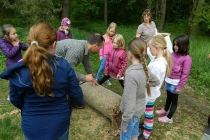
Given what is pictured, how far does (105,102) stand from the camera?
3.60 metres

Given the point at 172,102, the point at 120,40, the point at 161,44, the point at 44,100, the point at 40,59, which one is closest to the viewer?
the point at 40,59

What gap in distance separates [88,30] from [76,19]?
9.37 metres

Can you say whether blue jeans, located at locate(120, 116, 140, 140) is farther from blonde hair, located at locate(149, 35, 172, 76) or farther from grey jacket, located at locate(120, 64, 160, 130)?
blonde hair, located at locate(149, 35, 172, 76)

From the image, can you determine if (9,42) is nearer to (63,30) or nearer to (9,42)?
(9,42)

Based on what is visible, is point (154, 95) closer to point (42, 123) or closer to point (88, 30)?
point (42, 123)

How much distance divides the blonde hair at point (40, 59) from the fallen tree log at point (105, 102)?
6.23ft

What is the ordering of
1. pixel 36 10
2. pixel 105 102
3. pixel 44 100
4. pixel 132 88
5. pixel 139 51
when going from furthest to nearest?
pixel 36 10 < pixel 105 102 < pixel 139 51 < pixel 132 88 < pixel 44 100

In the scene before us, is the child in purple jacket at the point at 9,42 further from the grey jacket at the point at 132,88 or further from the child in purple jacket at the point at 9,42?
the grey jacket at the point at 132,88

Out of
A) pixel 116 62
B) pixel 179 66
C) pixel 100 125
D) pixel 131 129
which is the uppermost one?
pixel 179 66

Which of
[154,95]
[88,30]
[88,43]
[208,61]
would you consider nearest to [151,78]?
[154,95]

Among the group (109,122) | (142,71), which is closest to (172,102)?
(109,122)

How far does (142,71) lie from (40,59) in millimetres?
1212

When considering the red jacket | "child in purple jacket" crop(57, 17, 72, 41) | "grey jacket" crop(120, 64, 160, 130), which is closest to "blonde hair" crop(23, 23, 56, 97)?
"grey jacket" crop(120, 64, 160, 130)

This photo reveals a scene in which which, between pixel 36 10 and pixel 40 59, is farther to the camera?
pixel 36 10
